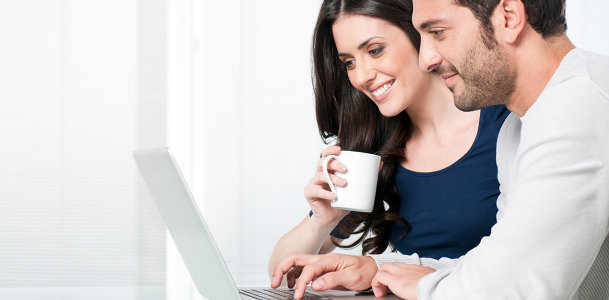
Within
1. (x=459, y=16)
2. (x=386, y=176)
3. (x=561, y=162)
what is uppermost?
(x=459, y=16)

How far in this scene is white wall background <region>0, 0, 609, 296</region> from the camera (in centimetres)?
264

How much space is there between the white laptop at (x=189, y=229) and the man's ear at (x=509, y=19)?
47 cm

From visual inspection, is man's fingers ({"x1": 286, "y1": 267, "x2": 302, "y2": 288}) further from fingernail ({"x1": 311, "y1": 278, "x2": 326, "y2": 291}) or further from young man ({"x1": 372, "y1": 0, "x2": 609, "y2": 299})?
young man ({"x1": 372, "y1": 0, "x2": 609, "y2": 299})

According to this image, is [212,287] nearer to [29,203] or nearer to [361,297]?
[361,297]

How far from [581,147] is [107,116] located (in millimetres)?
2452

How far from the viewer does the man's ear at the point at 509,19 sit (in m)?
0.79

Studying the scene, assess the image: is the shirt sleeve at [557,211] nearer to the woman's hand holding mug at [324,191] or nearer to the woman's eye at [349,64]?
the woman's hand holding mug at [324,191]

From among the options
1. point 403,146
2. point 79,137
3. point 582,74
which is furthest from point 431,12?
point 79,137

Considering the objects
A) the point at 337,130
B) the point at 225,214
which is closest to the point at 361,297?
the point at 337,130

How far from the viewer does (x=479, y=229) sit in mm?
1271

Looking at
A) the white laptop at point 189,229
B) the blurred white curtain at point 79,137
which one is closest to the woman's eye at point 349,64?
the white laptop at point 189,229

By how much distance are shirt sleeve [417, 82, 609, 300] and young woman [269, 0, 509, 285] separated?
0.56 meters

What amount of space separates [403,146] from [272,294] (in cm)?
73

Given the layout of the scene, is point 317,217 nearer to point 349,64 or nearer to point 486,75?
point 349,64
